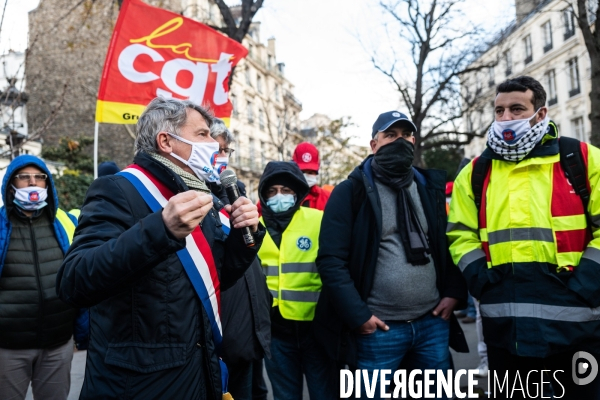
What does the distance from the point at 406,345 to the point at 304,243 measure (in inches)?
40.4

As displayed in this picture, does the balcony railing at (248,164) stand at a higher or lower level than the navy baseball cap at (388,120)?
higher

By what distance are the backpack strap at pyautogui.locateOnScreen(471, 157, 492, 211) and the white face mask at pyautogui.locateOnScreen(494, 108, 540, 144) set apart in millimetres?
202

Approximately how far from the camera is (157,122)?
2.18 metres

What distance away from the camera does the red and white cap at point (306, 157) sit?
5672 millimetres

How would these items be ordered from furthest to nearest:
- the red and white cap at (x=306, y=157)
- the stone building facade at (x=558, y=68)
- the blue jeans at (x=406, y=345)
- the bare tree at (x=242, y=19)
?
the stone building facade at (x=558, y=68), the bare tree at (x=242, y=19), the red and white cap at (x=306, y=157), the blue jeans at (x=406, y=345)

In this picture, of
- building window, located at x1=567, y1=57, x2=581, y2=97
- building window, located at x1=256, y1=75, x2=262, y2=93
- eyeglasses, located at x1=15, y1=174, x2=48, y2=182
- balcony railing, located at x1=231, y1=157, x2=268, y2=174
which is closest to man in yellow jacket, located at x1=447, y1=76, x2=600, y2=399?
eyeglasses, located at x1=15, y1=174, x2=48, y2=182

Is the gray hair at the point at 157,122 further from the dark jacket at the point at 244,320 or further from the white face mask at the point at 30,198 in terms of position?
the white face mask at the point at 30,198

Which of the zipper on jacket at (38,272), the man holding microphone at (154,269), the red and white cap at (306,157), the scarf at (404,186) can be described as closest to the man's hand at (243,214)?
the man holding microphone at (154,269)

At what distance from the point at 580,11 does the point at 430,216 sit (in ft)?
20.9

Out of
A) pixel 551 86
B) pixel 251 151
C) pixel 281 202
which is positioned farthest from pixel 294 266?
pixel 251 151

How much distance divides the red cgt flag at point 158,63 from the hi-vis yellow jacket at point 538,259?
12.8ft

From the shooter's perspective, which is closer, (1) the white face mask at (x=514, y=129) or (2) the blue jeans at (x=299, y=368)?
(1) the white face mask at (x=514, y=129)

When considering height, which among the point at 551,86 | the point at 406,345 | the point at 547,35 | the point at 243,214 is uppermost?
the point at 547,35

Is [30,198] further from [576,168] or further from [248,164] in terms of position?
[248,164]
